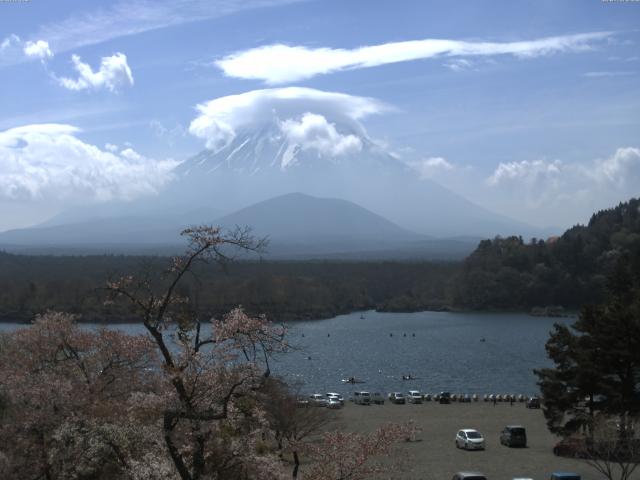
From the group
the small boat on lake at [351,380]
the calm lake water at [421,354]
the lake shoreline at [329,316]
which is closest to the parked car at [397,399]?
the calm lake water at [421,354]

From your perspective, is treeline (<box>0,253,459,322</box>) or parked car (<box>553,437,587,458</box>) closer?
parked car (<box>553,437,587,458</box>)

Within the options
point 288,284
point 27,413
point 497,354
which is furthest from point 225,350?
Answer: point 288,284

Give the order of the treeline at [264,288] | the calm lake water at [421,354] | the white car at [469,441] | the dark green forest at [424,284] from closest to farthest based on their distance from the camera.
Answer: the white car at [469,441]
the calm lake water at [421,354]
the treeline at [264,288]
the dark green forest at [424,284]

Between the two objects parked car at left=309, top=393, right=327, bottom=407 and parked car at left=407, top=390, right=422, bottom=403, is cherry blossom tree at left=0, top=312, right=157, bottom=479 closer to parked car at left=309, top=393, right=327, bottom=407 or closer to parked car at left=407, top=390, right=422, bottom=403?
parked car at left=309, top=393, right=327, bottom=407

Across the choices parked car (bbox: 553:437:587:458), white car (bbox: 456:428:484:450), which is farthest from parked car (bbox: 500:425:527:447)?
parked car (bbox: 553:437:587:458)

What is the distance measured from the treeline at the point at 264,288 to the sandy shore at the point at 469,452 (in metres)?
22.0

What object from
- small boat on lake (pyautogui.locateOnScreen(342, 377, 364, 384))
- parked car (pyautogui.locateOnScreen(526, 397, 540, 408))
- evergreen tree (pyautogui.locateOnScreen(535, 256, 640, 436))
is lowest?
small boat on lake (pyautogui.locateOnScreen(342, 377, 364, 384))

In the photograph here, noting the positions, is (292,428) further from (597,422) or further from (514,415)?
(514,415)

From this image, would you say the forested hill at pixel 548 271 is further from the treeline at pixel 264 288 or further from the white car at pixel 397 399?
the white car at pixel 397 399

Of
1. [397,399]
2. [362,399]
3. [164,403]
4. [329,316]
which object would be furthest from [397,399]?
[329,316]

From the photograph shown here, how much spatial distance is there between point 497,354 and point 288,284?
26015 mm

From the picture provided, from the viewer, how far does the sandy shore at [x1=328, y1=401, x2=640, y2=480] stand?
11953 millimetres

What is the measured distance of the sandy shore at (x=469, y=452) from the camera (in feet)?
39.2

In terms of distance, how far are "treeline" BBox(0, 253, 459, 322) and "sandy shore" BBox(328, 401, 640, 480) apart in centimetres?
2197
